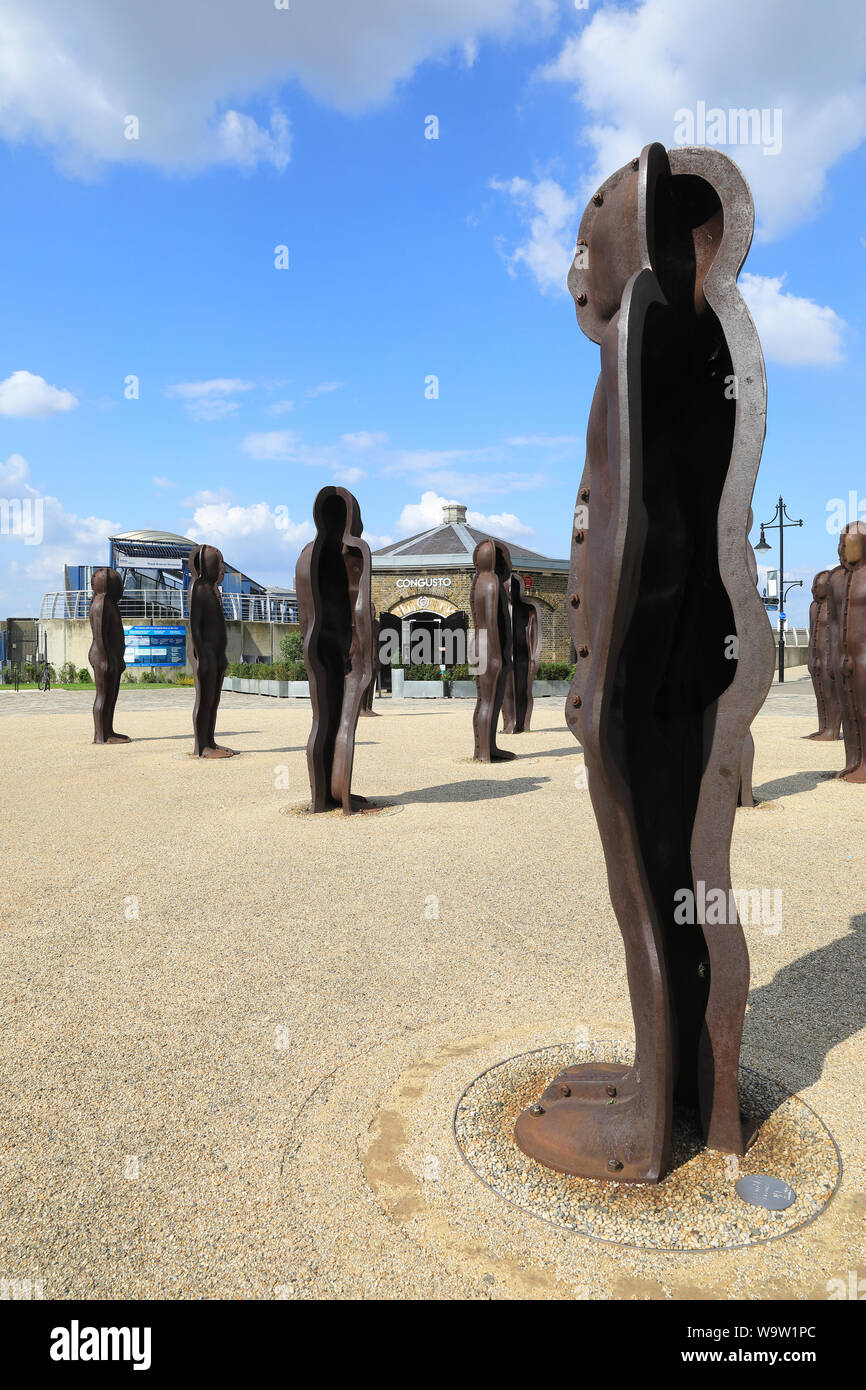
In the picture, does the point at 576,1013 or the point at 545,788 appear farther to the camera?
the point at 545,788

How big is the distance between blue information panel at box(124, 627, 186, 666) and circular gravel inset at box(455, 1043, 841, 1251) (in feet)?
124

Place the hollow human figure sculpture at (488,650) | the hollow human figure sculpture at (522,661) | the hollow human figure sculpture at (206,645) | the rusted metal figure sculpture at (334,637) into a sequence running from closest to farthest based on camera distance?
the rusted metal figure sculpture at (334,637) < the hollow human figure sculpture at (488,650) < the hollow human figure sculpture at (206,645) < the hollow human figure sculpture at (522,661)

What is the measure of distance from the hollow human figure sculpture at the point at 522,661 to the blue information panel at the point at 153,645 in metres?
26.5

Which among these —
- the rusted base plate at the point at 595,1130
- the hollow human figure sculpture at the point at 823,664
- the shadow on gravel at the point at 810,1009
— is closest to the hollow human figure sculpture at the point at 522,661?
the hollow human figure sculpture at the point at 823,664

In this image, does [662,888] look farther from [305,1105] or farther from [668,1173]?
[305,1105]

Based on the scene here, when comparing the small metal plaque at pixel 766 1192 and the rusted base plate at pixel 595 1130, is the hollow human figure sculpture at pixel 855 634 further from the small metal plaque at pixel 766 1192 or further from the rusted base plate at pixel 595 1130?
the small metal plaque at pixel 766 1192

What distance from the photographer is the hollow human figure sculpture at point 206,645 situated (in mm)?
12578

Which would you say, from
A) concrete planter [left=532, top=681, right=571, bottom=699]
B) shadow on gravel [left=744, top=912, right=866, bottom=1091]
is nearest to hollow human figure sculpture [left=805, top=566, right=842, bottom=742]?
shadow on gravel [left=744, top=912, right=866, bottom=1091]

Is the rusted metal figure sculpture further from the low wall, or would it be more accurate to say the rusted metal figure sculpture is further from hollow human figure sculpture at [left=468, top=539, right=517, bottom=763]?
the low wall

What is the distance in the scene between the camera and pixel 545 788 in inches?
387

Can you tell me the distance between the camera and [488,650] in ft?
39.2

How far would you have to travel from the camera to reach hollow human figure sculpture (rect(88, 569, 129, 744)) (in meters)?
13.9

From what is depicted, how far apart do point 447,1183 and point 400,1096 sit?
56cm
